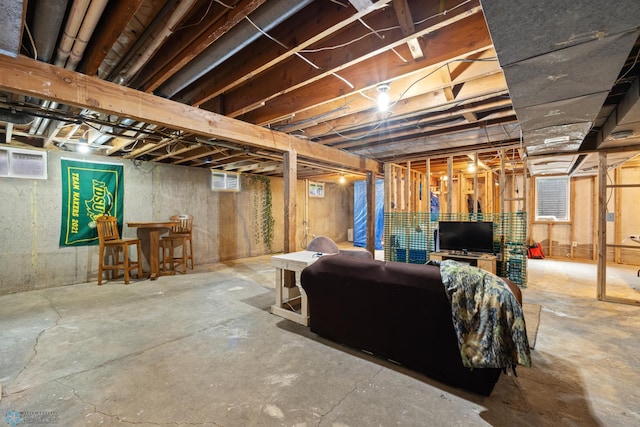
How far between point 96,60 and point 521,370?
3.87 m

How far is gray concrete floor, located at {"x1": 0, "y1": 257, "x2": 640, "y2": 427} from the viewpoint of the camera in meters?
1.52

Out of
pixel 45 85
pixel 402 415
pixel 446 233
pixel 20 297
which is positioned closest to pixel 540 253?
pixel 446 233

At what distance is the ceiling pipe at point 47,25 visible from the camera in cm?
145

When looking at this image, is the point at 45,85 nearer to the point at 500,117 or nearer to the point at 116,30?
the point at 116,30

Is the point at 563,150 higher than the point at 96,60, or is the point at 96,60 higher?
the point at 96,60

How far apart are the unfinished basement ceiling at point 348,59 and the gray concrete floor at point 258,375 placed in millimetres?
1951

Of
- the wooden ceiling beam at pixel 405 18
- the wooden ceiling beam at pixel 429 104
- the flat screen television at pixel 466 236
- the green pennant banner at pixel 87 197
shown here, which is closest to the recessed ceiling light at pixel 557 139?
the wooden ceiling beam at pixel 429 104

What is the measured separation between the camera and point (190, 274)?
5.02 m

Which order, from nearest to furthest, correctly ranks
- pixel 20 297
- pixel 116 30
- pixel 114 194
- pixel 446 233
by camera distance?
pixel 116 30, pixel 20 297, pixel 446 233, pixel 114 194

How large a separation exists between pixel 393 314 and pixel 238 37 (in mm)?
2175

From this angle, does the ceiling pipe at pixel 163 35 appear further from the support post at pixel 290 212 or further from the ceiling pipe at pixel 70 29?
the support post at pixel 290 212

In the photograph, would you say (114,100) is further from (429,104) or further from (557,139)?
(557,139)

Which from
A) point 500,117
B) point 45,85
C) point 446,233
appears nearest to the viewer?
point 45,85

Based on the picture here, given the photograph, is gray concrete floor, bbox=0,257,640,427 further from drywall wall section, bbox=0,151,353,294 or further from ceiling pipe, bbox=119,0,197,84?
ceiling pipe, bbox=119,0,197,84
